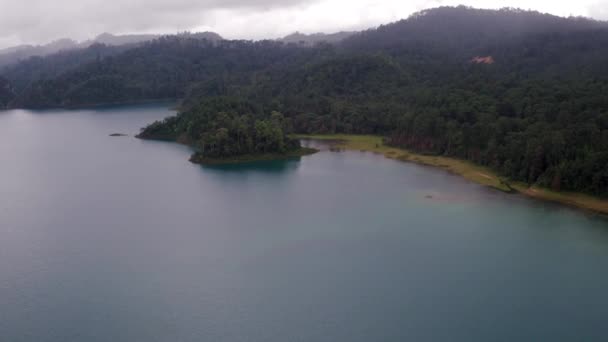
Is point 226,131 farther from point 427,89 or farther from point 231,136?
point 427,89

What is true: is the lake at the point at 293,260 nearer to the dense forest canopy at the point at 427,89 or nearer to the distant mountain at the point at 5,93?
the dense forest canopy at the point at 427,89

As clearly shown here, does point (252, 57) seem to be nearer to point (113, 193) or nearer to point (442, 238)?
point (113, 193)

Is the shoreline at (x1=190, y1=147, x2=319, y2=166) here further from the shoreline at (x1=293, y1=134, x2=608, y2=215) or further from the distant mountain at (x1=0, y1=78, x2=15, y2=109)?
the distant mountain at (x1=0, y1=78, x2=15, y2=109)

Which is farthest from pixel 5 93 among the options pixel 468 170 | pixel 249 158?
pixel 468 170

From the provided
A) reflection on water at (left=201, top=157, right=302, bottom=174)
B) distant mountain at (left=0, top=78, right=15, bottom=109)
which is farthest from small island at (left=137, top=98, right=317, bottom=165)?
distant mountain at (left=0, top=78, right=15, bottom=109)

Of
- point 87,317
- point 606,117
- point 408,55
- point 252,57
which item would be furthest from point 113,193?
point 252,57
